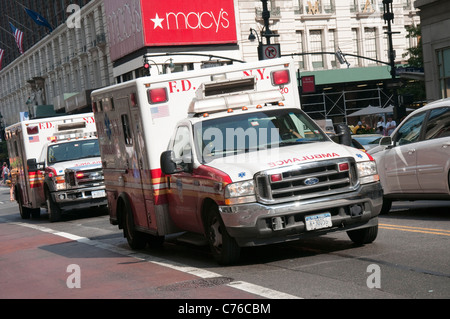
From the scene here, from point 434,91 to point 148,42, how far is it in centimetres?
2978

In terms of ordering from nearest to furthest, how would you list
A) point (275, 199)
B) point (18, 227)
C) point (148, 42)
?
point (275, 199) → point (18, 227) → point (148, 42)

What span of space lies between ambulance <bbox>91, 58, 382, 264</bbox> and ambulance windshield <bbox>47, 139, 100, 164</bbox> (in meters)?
9.08

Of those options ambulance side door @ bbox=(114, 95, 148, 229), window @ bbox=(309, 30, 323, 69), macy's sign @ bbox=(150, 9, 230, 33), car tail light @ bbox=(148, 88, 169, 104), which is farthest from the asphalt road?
window @ bbox=(309, 30, 323, 69)

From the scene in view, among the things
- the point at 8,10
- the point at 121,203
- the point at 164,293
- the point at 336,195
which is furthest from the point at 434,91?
the point at 8,10

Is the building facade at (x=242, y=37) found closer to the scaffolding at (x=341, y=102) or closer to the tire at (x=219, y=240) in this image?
the scaffolding at (x=341, y=102)

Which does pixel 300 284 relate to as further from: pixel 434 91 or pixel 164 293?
pixel 434 91

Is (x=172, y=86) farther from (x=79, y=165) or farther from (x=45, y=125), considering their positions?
(x=45, y=125)

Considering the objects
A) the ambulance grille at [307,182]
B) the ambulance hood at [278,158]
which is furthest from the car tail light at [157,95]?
the ambulance grille at [307,182]

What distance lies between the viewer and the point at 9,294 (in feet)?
32.3

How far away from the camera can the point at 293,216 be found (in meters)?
9.70

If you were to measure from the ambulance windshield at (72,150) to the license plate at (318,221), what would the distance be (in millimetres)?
13536

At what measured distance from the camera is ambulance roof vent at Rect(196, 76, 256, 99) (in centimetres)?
1167

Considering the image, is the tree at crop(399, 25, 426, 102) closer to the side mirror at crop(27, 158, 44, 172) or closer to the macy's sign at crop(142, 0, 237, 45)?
the macy's sign at crop(142, 0, 237, 45)

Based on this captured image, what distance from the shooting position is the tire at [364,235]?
10695mm
